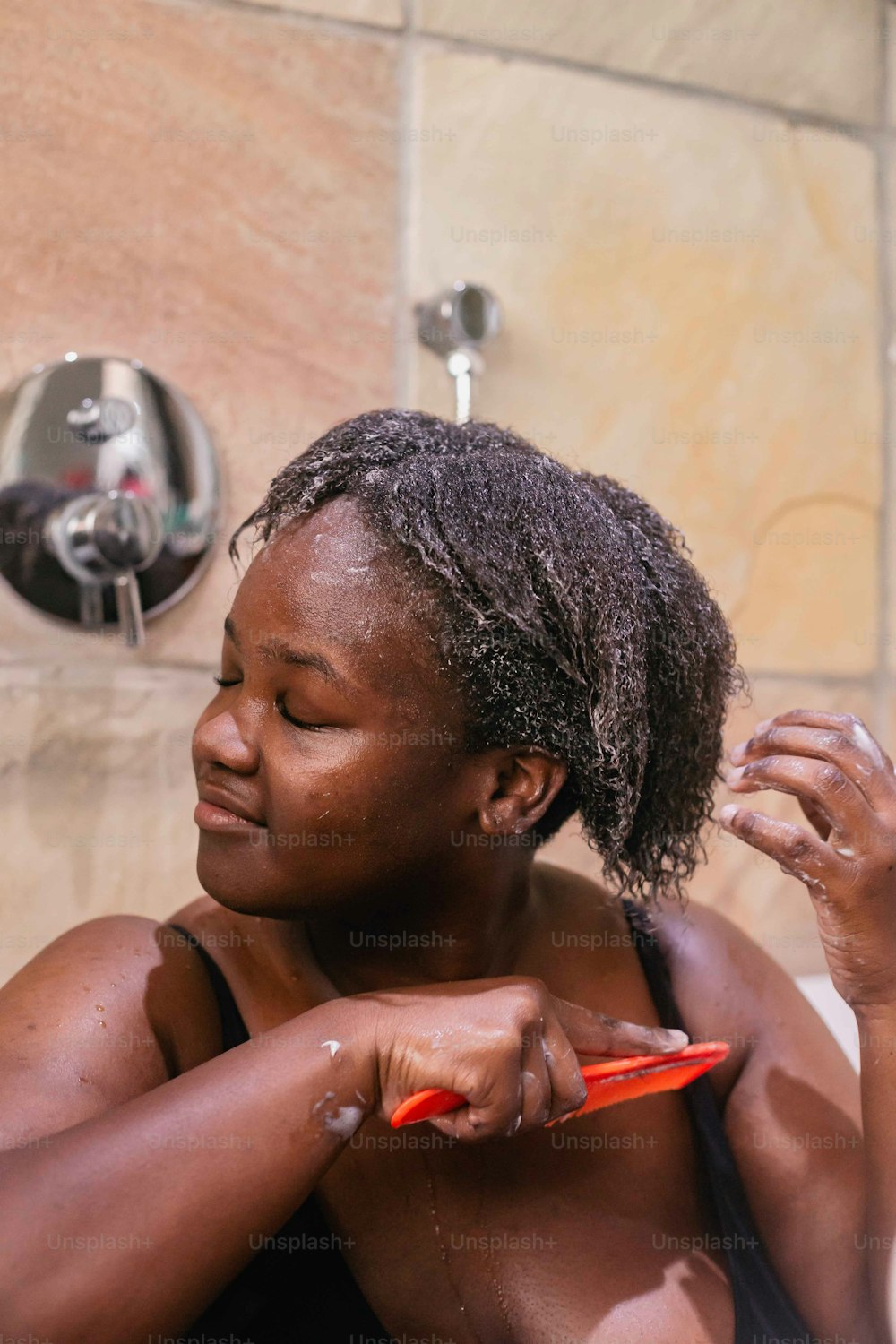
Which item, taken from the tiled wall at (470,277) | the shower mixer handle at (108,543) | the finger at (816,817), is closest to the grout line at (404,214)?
the tiled wall at (470,277)

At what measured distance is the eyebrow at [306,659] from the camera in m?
0.81

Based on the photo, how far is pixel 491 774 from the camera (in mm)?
880

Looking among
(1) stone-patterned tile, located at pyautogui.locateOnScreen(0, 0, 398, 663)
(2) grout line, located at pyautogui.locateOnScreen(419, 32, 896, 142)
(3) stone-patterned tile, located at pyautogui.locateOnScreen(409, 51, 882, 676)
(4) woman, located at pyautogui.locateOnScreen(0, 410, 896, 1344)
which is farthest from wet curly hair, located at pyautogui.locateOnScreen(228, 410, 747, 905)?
(2) grout line, located at pyautogui.locateOnScreen(419, 32, 896, 142)

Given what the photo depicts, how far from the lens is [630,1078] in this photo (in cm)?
89

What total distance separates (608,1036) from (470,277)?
37.9 inches

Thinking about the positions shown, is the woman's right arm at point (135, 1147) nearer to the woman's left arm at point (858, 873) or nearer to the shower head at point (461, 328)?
the woman's left arm at point (858, 873)

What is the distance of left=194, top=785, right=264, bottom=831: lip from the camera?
0.83 metres

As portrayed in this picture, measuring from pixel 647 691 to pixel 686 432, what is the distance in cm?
80

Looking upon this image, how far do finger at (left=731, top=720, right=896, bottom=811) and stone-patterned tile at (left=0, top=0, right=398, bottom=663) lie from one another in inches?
27.5

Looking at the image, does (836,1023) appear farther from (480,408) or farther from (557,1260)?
(480,408)

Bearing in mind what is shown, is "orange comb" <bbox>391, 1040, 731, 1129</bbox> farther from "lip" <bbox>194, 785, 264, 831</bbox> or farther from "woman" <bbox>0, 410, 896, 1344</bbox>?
"lip" <bbox>194, 785, 264, 831</bbox>

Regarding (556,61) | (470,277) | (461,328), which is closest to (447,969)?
(461,328)

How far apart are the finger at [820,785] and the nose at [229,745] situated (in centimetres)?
34

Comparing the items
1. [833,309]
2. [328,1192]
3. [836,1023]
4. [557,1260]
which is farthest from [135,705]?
[833,309]
